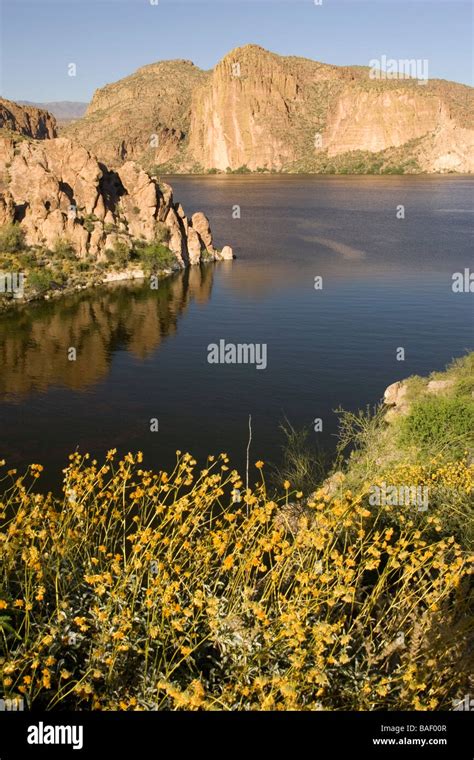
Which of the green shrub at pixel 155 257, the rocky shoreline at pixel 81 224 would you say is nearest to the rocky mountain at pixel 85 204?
the rocky shoreline at pixel 81 224

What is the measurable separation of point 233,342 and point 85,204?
1141 inches

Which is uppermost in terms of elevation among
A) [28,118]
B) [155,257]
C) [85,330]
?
[28,118]

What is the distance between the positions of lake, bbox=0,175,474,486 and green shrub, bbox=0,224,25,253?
7156 mm

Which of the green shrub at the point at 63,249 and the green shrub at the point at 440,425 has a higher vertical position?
the green shrub at the point at 63,249

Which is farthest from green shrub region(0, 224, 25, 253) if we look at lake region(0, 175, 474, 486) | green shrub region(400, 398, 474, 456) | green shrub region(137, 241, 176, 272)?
green shrub region(400, 398, 474, 456)

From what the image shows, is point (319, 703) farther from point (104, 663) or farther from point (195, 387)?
point (195, 387)

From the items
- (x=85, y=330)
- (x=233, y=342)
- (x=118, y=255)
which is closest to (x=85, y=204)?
(x=118, y=255)

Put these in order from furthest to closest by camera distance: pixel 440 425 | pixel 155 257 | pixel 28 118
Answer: pixel 28 118 → pixel 155 257 → pixel 440 425

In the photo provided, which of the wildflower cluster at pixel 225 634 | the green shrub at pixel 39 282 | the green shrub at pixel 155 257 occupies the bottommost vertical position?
the wildflower cluster at pixel 225 634

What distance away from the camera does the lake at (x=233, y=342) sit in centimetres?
2572

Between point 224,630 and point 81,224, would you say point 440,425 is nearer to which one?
point 224,630

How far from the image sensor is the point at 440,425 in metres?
20.9

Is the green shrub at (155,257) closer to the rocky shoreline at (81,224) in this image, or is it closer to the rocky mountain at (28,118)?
the rocky shoreline at (81,224)

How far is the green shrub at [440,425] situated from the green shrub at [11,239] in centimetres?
3999
